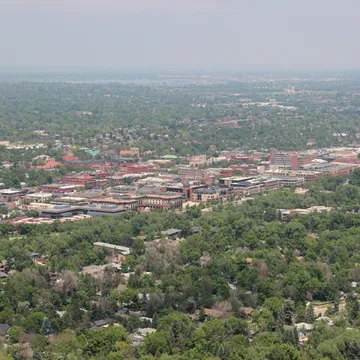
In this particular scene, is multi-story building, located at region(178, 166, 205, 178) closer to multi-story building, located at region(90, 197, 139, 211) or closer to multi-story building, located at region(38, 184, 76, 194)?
multi-story building, located at region(38, 184, 76, 194)

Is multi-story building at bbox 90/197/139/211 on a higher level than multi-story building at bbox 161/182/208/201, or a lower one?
higher

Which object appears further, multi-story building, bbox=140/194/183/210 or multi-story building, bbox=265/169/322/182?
multi-story building, bbox=265/169/322/182

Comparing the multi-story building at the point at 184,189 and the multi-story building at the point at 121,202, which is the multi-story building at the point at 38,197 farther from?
the multi-story building at the point at 184,189

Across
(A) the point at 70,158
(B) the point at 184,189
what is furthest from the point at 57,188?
(A) the point at 70,158

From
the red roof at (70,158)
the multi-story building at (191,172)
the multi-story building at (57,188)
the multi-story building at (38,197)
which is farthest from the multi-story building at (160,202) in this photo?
the red roof at (70,158)

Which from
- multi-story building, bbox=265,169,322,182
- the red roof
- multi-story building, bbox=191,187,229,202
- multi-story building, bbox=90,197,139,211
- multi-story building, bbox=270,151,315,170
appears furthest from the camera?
the red roof

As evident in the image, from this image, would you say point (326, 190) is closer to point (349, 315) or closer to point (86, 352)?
point (349, 315)

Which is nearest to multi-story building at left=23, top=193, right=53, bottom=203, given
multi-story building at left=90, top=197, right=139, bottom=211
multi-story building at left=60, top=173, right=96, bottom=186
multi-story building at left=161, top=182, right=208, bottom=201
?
multi-story building at left=90, top=197, right=139, bottom=211

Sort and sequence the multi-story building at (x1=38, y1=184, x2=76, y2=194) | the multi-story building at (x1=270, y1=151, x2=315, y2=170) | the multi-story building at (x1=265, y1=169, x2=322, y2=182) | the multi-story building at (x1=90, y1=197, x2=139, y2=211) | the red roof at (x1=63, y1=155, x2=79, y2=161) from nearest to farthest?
1. the multi-story building at (x1=90, y1=197, x2=139, y2=211)
2. the multi-story building at (x1=38, y1=184, x2=76, y2=194)
3. the multi-story building at (x1=265, y1=169, x2=322, y2=182)
4. the multi-story building at (x1=270, y1=151, x2=315, y2=170)
5. the red roof at (x1=63, y1=155, x2=79, y2=161)

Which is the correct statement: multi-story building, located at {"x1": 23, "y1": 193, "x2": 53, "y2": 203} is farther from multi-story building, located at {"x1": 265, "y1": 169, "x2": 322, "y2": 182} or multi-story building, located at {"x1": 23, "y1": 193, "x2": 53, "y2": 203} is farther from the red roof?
the red roof

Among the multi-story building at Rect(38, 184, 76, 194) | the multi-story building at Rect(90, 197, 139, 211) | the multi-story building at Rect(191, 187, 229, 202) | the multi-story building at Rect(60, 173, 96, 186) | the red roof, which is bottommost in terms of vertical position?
the red roof

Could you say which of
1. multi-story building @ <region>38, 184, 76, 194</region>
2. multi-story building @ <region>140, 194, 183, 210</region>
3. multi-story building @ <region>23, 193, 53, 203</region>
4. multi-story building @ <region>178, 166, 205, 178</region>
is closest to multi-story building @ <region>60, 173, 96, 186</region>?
multi-story building @ <region>38, 184, 76, 194</region>
